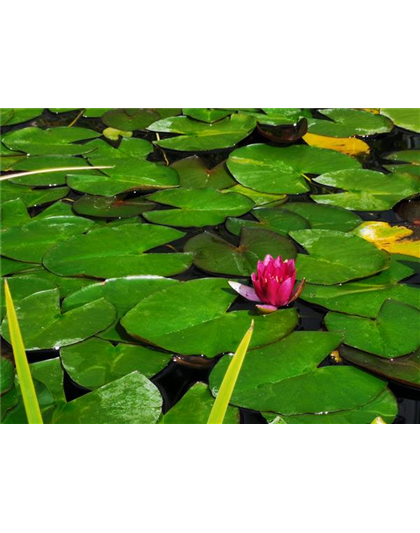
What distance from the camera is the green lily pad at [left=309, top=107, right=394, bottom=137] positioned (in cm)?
253

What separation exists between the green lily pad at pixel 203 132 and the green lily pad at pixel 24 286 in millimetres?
882

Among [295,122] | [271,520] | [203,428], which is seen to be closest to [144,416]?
[203,428]

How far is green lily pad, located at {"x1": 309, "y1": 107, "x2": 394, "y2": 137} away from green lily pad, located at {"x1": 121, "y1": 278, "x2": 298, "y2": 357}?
3.62 ft

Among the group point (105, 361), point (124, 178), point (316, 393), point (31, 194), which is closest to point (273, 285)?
point (316, 393)

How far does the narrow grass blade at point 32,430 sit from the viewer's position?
88cm

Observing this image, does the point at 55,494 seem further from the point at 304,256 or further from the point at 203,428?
the point at 304,256

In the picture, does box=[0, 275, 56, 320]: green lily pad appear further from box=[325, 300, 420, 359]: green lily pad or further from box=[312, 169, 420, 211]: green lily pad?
box=[312, 169, 420, 211]: green lily pad

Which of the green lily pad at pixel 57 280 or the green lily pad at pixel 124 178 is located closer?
the green lily pad at pixel 57 280

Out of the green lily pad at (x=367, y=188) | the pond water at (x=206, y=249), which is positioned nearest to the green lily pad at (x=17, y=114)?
the pond water at (x=206, y=249)

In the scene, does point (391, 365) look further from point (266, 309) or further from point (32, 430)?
point (32, 430)

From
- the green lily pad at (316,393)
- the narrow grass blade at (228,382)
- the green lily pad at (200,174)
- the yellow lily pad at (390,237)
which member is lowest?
the green lily pad at (316,393)

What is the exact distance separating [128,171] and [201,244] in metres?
0.53

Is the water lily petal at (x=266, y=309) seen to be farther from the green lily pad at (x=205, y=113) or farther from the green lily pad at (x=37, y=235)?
the green lily pad at (x=205, y=113)

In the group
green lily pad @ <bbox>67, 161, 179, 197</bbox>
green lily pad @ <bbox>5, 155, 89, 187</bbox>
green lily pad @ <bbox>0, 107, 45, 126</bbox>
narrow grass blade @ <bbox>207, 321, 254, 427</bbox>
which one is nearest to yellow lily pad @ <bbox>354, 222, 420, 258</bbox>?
green lily pad @ <bbox>67, 161, 179, 197</bbox>
